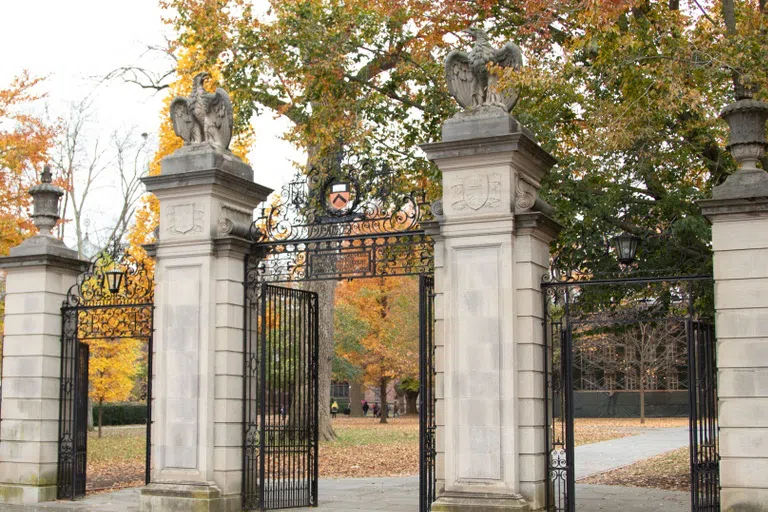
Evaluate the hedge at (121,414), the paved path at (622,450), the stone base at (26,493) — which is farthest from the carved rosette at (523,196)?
the hedge at (121,414)

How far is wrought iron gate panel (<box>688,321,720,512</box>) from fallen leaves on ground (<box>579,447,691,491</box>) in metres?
4.90

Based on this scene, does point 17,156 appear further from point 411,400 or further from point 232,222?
point 411,400

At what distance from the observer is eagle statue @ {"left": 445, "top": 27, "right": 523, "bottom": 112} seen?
10641 mm

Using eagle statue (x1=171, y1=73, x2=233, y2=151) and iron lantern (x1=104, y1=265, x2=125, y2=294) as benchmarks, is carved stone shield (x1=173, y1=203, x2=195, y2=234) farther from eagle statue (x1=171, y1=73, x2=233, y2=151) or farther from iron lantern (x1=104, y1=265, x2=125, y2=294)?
iron lantern (x1=104, y1=265, x2=125, y2=294)

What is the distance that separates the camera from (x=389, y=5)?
1670 cm

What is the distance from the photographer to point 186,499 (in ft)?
37.4

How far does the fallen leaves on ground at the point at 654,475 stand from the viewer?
1544cm

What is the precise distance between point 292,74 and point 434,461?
8.49 m

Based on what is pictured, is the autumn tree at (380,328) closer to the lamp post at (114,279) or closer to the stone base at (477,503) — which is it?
the lamp post at (114,279)

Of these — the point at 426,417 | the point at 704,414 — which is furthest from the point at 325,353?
the point at 704,414

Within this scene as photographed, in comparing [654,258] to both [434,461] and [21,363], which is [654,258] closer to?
[434,461]

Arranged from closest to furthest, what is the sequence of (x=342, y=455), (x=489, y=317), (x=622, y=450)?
(x=489, y=317) → (x=342, y=455) → (x=622, y=450)

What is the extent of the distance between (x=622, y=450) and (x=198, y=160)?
1619 centimetres

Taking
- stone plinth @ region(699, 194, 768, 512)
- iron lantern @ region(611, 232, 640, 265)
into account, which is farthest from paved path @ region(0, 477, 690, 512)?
iron lantern @ region(611, 232, 640, 265)
